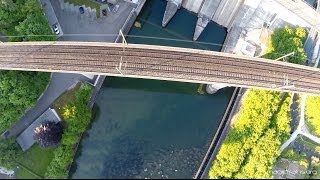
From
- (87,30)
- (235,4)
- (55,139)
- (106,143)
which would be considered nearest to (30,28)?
(87,30)

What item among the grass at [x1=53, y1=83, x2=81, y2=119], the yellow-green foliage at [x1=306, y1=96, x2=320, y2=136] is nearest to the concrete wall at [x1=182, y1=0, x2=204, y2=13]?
the grass at [x1=53, y1=83, x2=81, y2=119]

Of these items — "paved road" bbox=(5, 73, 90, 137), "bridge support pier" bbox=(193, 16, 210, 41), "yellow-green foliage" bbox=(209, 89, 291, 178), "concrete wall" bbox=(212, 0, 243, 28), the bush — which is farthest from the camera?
"bridge support pier" bbox=(193, 16, 210, 41)

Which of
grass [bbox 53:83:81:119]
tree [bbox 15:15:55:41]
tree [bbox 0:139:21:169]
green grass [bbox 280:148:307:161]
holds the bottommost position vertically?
tree [bbox 0:139:21:169]

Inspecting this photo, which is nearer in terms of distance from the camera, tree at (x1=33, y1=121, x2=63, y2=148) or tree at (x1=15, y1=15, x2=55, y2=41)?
tree at (x1=15, y1=15, x2=55, y2=41)

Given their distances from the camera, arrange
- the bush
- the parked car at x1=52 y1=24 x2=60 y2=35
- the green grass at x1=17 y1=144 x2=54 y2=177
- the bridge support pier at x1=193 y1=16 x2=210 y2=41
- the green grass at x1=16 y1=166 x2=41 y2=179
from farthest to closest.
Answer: the bridge support pier at x1=193 y1=16 x2=210 y2=41
the green grass at x1=16 y1=166 x2=41 y2=179
the green grass at x1=17 y1=144 x2=54 y2=177
the parked car at x1=52 y1=24 x2=60 y2=35
the bush

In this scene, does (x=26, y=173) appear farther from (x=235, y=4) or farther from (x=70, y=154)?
(x=235, y=4)

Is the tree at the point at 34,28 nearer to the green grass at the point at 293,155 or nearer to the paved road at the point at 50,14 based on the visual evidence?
the paved road at the point at 50,14

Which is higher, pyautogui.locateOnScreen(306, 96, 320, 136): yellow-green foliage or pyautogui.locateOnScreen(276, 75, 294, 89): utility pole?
pyautogui.locateOnScreen(276, 75, 294, 89): utility pole

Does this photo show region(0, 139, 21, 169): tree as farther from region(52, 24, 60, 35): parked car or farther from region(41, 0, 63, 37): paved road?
region(41, 0, 63, 37): paved road
